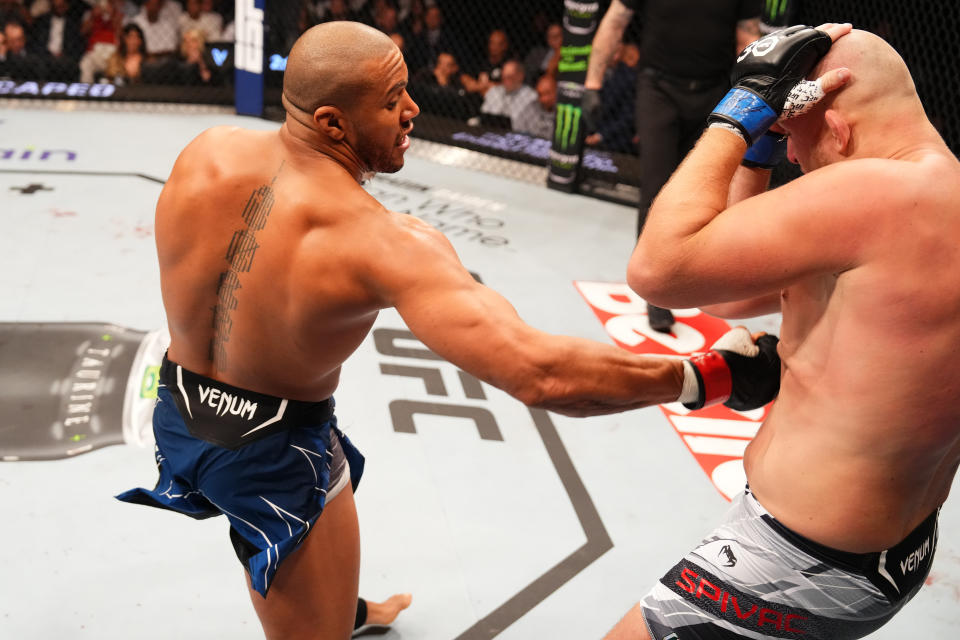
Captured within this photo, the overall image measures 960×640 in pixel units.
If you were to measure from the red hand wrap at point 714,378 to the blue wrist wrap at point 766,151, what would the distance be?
0.34 m

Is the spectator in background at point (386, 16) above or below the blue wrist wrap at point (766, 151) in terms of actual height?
below

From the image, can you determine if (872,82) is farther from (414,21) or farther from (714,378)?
(414,21)

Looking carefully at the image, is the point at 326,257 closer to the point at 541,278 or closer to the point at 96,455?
the point at 96,455

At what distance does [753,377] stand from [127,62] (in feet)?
20.2

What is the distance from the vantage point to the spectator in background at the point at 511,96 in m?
5.86

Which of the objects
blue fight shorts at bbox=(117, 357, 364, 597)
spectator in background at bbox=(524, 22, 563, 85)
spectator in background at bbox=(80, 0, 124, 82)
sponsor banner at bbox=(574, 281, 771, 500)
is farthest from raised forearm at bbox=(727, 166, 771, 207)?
spectator in background at bbox=(80, 0, 124, 82)

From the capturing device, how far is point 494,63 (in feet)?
20.1

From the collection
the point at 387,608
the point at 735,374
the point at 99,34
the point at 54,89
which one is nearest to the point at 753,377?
the point at 735,374

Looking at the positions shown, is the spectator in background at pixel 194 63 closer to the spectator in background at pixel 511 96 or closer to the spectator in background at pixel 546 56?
the spectator in background at pixel 511 96

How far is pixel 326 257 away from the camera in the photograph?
4.22ft

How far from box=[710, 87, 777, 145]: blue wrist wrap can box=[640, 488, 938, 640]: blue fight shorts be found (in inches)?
22.5

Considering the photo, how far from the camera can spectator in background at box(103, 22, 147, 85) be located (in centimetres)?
643

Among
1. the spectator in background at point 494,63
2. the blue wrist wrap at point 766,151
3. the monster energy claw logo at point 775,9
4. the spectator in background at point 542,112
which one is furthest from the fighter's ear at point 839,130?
the spectator in background at point 494,63

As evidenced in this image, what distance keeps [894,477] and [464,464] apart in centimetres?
153
